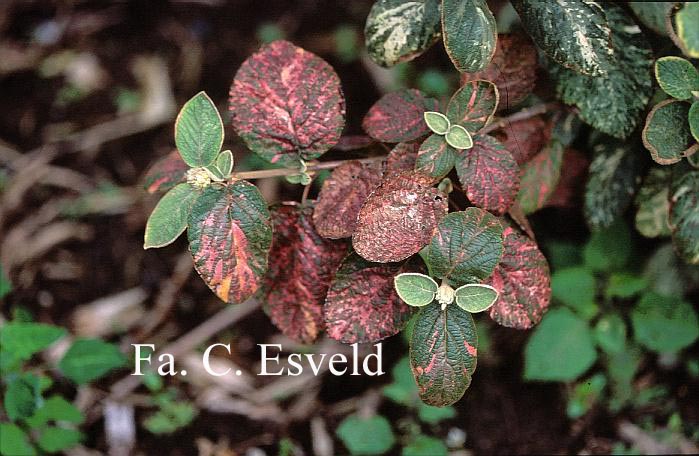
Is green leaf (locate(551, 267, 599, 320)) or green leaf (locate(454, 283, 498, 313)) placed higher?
green leaf (locate(454, 283, 498, 313))

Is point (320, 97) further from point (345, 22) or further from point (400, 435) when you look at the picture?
point (345, 22)

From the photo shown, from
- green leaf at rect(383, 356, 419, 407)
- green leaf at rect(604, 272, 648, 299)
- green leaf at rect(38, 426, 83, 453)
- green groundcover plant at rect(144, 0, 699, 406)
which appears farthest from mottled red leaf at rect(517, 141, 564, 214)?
green leaf at rect(38, 426, 83, 453)

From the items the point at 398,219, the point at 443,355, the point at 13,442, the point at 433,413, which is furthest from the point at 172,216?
the point at 433,413

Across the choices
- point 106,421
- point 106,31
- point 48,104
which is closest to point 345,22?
point 106,31

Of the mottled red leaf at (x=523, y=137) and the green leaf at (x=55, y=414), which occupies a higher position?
the mottled red leaf at (x=523, y=137)

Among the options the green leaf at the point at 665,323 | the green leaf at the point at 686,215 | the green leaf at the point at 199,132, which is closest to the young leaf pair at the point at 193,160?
the green leaf at the point at 199,132

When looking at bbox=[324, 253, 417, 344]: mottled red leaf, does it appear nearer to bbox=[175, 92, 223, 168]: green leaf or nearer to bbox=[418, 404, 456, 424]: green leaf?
bbox=[175, 92, 223, 168]: green leaf

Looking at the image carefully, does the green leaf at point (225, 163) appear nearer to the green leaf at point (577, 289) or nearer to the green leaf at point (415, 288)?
the green leaf at point (415, 288)
